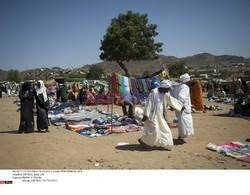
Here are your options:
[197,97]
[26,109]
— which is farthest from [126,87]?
[197,97]

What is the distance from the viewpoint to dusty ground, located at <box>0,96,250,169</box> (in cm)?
432

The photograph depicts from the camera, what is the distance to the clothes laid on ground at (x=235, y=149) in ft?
15.0

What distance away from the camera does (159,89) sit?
511cm

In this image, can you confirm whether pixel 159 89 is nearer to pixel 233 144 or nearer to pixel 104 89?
pixel 233 144

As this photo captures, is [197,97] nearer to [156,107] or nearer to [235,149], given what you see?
[235,149]

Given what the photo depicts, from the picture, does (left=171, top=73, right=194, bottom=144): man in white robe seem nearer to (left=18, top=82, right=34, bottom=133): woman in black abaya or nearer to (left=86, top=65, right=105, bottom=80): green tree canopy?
(left=18, top=82, right=34, bottom=133): woman in black abaya

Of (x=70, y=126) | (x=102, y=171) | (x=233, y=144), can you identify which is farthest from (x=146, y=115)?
(x=70, y=126)

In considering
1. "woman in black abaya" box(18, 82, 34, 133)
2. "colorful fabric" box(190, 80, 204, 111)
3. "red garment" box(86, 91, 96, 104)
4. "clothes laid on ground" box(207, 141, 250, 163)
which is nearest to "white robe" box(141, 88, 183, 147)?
"clothes laid on ground" box(207, 141, 250, 163)

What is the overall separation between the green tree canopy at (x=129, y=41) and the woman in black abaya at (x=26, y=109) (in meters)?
11.7

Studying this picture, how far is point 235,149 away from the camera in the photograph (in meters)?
4.95

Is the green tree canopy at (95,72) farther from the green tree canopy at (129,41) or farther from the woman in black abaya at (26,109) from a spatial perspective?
the woman in black abaya at (26,109)

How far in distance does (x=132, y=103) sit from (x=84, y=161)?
372 centimetres

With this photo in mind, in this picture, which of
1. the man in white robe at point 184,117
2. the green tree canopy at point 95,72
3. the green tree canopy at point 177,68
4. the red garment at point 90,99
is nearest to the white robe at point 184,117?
the man in white robe at point 184,117

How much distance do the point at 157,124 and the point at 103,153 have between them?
44.3 inches
